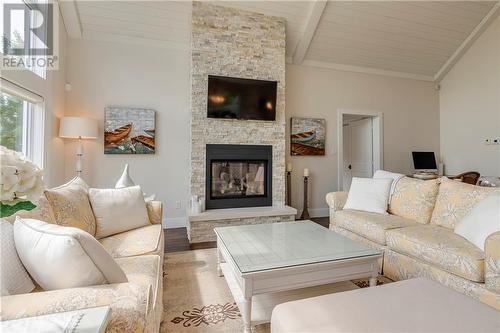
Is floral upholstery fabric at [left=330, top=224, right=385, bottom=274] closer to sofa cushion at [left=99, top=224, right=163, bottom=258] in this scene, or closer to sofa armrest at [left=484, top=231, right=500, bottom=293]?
sofa armrest at [left=484, top=231, right=500, bottom=293]

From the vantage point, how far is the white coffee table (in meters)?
1.51

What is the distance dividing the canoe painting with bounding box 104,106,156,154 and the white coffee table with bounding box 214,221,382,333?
7.79ft

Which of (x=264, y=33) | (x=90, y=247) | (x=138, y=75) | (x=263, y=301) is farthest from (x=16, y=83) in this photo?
(x=264, y=33)

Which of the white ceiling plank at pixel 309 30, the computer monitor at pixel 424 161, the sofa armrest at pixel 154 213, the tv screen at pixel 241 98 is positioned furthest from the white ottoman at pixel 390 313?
the computer monitor at pixel 424 161

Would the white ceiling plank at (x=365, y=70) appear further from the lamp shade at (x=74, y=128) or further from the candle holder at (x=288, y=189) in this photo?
the lamp shade at (x=74, y=128)

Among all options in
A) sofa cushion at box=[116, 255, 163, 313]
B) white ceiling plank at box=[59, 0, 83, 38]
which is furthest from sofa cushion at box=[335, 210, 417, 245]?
white ceiling plank at box=[59, 0, 83, 38]

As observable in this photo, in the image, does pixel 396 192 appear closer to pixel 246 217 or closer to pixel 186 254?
pixel 246 217

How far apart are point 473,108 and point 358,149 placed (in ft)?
7.14

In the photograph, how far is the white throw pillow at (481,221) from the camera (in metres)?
1.75

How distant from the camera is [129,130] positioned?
3.77 metres

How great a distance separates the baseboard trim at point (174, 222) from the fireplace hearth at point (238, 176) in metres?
0.60

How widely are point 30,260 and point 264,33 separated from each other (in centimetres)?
392

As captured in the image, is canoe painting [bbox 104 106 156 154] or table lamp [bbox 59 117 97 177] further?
canoe painting [bbox 104 106 156 154]

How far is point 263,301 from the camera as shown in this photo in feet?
5.78
